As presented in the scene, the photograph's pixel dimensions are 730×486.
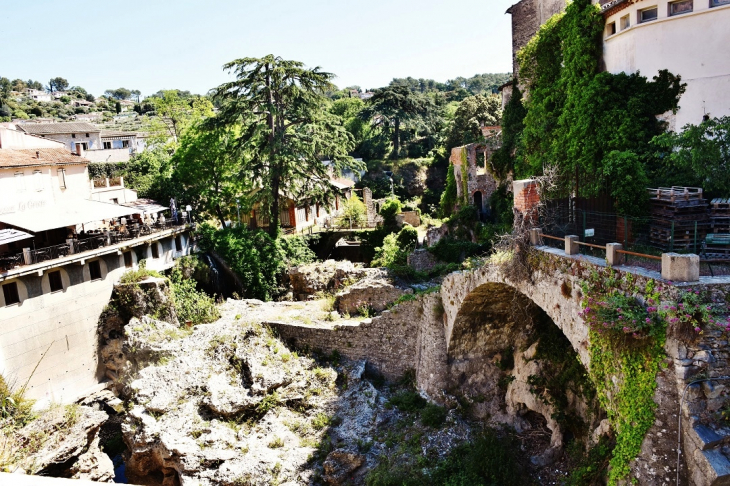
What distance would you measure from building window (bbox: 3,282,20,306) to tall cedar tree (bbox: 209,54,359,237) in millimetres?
11677

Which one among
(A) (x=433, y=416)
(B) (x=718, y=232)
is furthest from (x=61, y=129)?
(B) (x=718, y=232)

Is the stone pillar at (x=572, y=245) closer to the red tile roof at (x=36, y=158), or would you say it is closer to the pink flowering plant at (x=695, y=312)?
the pink flowering plant at (x=695, y=312)

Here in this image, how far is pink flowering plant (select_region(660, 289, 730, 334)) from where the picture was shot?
721 centimetres

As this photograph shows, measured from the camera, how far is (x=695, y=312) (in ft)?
24.0

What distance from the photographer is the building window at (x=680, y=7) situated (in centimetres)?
1280

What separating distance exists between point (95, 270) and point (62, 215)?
106 inches

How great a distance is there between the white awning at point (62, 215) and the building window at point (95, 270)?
1.83 m

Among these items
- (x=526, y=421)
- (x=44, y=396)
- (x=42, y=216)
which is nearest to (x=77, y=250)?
(x=42, y=216)

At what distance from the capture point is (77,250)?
22.7 meters

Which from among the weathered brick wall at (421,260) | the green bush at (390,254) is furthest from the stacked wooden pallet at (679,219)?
the green bush at (390,254)

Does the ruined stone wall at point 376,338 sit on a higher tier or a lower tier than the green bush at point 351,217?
lower

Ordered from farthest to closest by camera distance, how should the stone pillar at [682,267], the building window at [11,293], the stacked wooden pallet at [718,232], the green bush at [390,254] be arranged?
the green bush at [390,254]
the building window at [11,293]
the stacked wooden pallet at [718,232]
the stone pillar at [682,267]

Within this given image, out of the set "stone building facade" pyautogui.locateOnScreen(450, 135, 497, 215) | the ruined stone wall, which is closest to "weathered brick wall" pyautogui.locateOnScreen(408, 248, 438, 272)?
"stone building facade" pyautogui.locateOnScreen(450, 135, 497, 215)

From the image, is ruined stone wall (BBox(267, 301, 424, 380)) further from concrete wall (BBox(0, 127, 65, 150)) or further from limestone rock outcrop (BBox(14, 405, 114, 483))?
concrete wall (BBox(0, 127, 65, 150))
